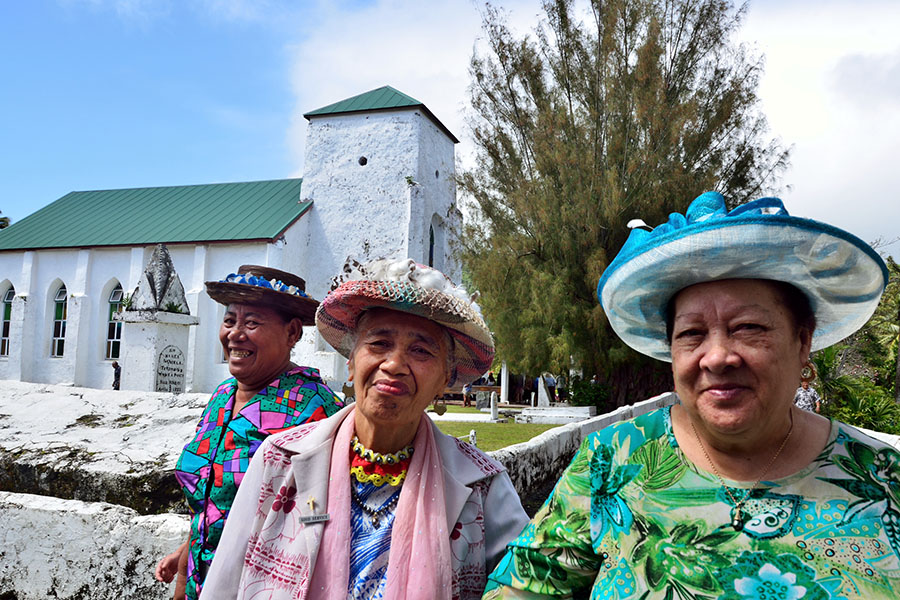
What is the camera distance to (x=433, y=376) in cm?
205

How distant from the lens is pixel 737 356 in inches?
54.7

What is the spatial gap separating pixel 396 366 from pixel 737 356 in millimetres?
1003

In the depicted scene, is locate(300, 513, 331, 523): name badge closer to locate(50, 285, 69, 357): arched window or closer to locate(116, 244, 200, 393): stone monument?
locate(116, 244, 200, 393): stone monument

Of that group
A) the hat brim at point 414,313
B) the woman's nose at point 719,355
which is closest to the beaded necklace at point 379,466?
the hat brim at point 414,313

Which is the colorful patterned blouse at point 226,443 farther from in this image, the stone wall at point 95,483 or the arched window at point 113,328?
the arched window at point 113,328

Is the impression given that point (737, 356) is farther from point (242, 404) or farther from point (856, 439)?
point (242, 404)

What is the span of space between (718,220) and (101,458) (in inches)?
150

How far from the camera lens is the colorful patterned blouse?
2.29 metres

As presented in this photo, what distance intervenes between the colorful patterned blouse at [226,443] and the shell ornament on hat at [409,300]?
508 mm

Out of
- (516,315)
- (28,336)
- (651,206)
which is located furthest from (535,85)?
(28,336)

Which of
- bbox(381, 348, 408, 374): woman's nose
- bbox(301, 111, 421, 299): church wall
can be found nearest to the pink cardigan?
bbox(381, 348, 408, 374): woman's nose

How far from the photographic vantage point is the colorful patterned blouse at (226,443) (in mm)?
2285

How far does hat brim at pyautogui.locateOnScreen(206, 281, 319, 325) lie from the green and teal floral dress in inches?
62.4

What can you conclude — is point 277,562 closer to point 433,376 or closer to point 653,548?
point 433,376
